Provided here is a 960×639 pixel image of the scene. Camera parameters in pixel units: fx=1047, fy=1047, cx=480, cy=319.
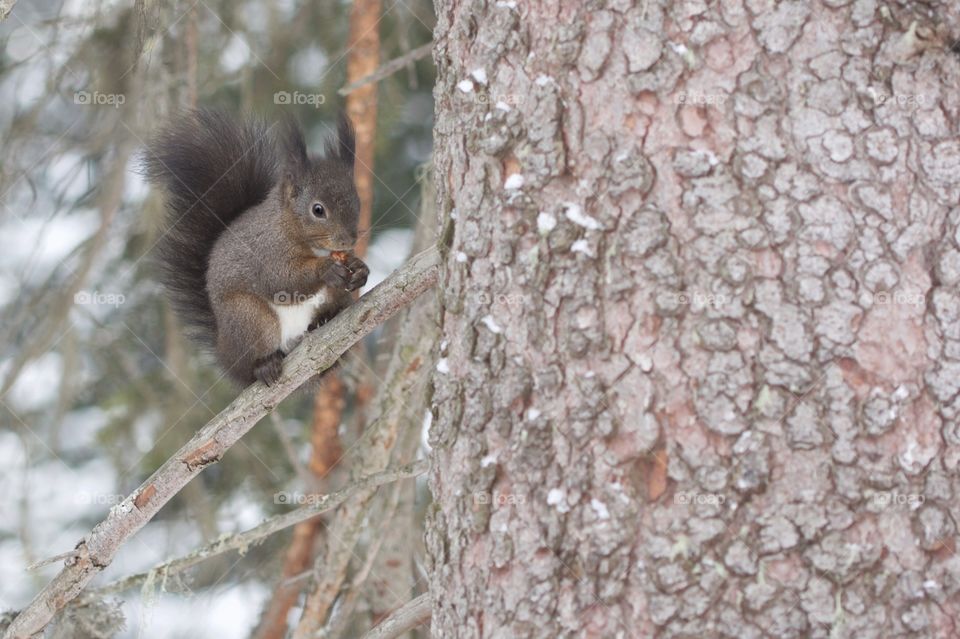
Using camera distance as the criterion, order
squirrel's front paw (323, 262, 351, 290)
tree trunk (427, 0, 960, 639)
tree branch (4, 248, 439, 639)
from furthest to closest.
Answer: squirrel's front paw (323, 262, 351, 290) → tree branch (4, 248, 439, 639) → tree trunk (427, 0, 960, 639)

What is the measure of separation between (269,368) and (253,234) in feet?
1.63

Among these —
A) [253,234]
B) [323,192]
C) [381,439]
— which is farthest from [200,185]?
[381,439]

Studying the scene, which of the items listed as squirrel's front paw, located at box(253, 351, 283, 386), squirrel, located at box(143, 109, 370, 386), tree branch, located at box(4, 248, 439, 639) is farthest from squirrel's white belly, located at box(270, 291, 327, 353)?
tree branch, located at box(4, 248, 439, 639)

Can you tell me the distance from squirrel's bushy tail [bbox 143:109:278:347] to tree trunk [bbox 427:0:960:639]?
4.55 feet

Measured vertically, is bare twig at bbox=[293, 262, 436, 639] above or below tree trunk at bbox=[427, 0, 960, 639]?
below

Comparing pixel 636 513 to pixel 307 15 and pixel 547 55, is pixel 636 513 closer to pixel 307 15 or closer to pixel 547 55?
pixel 547 55

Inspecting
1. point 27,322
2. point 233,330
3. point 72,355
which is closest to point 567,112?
point 233,330

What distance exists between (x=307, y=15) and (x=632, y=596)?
262cm

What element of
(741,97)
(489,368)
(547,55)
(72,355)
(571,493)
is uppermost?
(547,55)

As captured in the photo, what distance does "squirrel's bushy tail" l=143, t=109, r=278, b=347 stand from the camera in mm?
2488

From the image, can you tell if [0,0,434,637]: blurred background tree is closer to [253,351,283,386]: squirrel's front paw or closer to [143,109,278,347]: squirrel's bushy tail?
[143,109,278,347]: squirrel's bushy tail

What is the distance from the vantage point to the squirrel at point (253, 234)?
2500 mm

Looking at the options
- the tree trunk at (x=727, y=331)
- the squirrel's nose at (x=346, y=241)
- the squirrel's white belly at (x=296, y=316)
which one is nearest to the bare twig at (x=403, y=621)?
the tree trunk at (x=727, y=331)

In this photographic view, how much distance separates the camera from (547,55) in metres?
1.32
